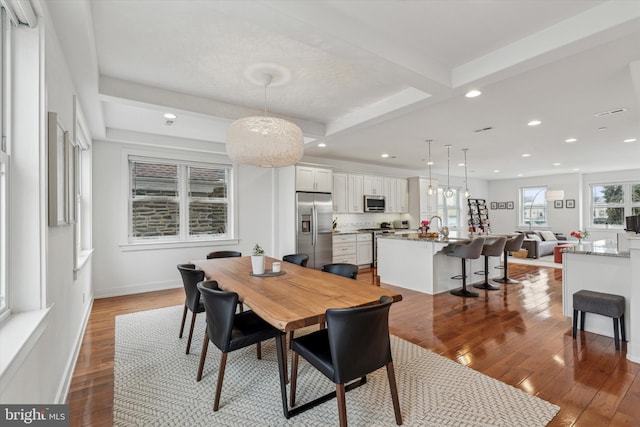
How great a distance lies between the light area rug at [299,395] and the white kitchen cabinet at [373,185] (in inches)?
204

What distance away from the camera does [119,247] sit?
15.8 feet

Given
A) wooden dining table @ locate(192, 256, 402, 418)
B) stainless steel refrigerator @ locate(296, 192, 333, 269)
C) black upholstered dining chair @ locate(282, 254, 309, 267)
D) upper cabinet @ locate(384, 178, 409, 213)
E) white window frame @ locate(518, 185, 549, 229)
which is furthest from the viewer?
white window frame @ locate(518, 185, 549, 229)

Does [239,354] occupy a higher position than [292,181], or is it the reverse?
[292,181]

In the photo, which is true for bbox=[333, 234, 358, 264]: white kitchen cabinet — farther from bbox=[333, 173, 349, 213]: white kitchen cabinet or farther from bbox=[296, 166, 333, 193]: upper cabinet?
bbox=[296, 166, 333, 193]: upper cabinet

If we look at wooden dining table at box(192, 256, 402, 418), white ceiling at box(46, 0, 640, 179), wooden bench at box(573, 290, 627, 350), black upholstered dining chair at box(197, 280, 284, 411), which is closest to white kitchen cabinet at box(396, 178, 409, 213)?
white ceiling at box(46, 0, 640, 179)

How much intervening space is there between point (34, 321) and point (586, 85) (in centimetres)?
479

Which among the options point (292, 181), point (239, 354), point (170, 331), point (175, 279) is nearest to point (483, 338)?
point (239, 354)

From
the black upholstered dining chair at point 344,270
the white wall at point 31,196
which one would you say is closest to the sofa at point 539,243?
the black upholstered dining chair at point 344,270

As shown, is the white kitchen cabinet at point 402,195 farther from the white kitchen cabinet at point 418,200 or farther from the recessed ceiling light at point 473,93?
the recessed ceiling light at point 473,93

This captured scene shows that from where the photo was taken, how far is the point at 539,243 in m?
7.81

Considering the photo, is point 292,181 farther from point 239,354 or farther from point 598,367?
point 598,367

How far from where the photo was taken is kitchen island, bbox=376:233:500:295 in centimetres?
468

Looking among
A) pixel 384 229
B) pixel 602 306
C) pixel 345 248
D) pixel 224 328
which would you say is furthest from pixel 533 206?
pixel 224 328

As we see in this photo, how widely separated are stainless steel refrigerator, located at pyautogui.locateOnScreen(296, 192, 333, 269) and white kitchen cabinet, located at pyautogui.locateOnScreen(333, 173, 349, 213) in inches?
22.1
